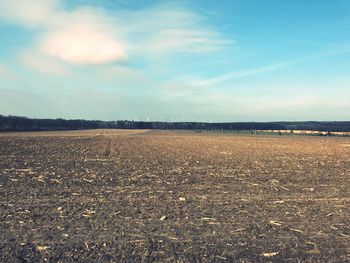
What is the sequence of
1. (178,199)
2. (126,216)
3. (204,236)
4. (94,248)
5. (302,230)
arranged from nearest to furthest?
(94,248) < (204,236) < (302,230) < (126,216) < (178,199)

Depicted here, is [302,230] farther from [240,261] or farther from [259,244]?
[240,261]

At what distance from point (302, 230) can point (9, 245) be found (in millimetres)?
6378

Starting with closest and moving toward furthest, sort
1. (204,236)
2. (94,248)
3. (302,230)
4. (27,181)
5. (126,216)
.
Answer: (94,248) < (204,236) < (302,230) < (126,216) < (27,181)

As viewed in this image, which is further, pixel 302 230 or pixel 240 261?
pixel 302 230

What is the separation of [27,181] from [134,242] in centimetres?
925

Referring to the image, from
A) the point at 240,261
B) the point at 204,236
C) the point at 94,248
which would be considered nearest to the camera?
the point at 240,261

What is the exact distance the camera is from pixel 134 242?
22.5 ft

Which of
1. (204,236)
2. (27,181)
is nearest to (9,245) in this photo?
(204,236)

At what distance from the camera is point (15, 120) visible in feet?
554

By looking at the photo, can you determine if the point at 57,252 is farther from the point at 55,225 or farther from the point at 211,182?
the point at 211,182

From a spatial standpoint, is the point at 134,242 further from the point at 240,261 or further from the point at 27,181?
the point at 27,181

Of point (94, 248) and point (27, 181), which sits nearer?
point (94, 248)

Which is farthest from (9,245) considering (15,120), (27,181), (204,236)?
(15,120)

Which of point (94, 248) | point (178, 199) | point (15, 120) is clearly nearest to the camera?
point (94, 248)
